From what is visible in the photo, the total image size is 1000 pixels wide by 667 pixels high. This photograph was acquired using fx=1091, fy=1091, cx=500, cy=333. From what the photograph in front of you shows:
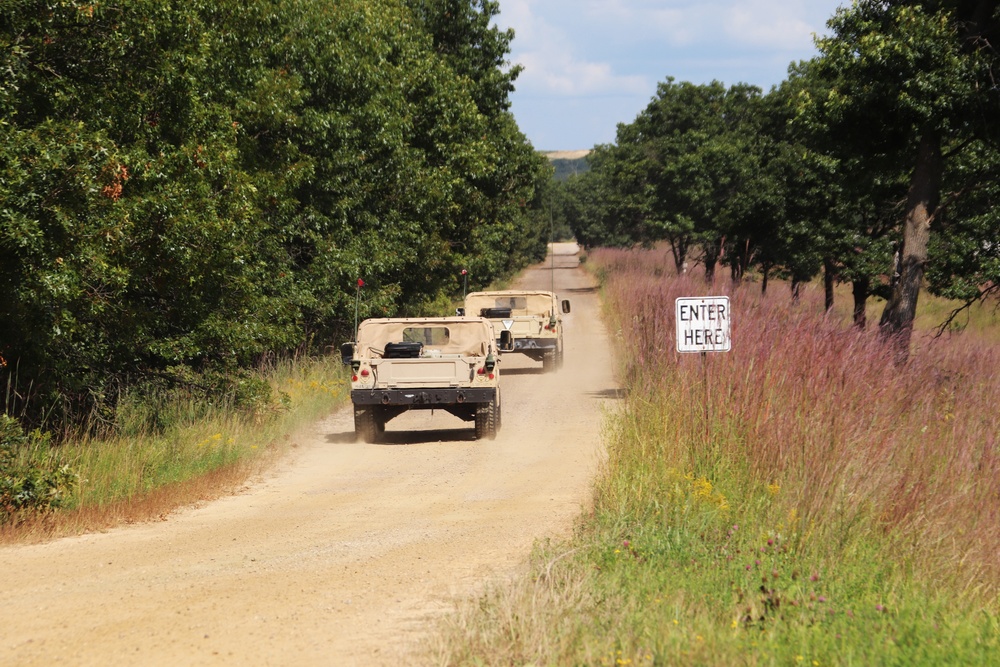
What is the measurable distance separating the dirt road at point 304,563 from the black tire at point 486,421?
782 millimetres

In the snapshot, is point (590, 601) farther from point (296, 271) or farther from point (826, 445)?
point (296, 271)

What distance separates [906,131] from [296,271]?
39.8ft

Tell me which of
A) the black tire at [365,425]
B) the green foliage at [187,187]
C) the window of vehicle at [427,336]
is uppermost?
the green foliage at [187,187]

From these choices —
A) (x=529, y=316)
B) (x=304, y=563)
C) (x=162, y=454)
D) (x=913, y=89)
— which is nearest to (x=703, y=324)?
(x=304, y=563)

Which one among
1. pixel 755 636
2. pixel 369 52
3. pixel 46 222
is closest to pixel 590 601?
pixel 755 636

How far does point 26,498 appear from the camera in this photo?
8.99m

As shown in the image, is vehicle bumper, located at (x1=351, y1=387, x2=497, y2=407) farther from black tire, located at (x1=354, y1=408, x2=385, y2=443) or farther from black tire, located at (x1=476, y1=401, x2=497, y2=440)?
black tire, located at (x1=354, y1=408, x2=385, y2=443)

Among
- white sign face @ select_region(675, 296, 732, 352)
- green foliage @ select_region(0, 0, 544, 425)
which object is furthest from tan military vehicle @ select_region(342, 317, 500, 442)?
white sign face @ select_region(675, 296, 732, 352)

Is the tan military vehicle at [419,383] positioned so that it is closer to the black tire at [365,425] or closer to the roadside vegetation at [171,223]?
the black tire at [365,425]

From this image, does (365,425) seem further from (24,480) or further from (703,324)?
(24,480)

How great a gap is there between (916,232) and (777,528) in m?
10.7

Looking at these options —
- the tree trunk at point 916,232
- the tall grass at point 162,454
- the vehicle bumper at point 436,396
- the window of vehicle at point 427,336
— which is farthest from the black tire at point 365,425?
the tree trunk at point 916,232

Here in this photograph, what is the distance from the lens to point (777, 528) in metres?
7.55

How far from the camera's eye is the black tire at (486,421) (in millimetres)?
14820
